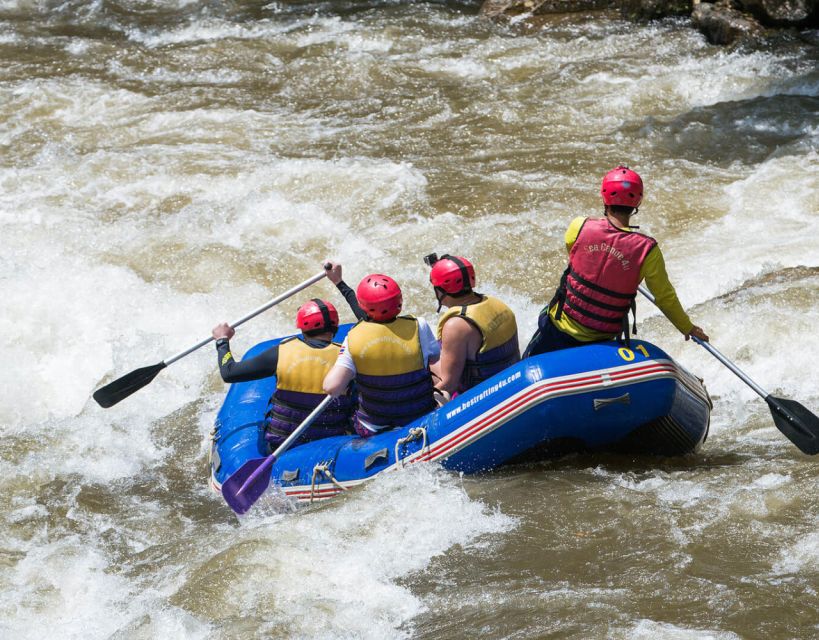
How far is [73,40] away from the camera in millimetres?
13109

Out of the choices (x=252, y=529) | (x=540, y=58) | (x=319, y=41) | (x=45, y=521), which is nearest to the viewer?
(x=252, y=529)

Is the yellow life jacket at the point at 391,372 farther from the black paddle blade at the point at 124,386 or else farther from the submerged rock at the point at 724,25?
the submerged rock at the point at 724,25

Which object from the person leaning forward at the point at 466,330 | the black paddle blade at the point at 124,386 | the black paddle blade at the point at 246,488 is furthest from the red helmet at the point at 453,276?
the black paddle blade at the point at 124,386

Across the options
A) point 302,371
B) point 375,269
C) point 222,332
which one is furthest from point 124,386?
point 375,269

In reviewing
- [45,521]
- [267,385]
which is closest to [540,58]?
[267,385]

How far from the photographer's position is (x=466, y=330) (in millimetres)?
5234

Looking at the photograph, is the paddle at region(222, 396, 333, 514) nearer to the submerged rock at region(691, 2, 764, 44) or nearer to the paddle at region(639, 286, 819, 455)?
the paddle at region(639, 286, 819, 455)

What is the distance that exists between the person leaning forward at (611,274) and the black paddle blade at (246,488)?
170cm

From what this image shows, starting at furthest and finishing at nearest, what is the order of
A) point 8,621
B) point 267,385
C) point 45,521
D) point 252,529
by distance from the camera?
point 267,385
point 45,521
point 252,529
point 8,621

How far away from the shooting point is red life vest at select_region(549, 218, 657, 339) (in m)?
4.89

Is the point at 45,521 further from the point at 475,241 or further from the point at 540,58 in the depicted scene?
the point at 540,58

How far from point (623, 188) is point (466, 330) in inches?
39.9

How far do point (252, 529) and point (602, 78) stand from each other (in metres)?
7.55

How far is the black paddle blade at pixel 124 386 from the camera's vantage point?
20.6 feet
